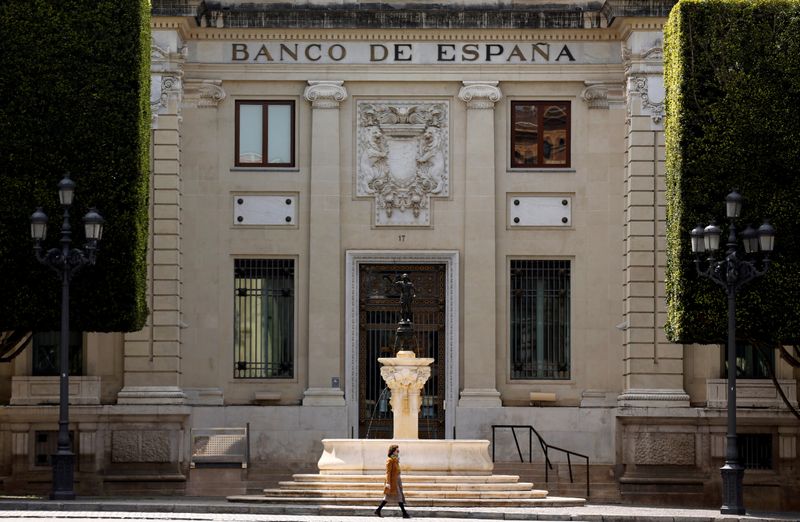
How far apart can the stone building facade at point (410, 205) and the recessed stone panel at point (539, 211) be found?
0.03 m

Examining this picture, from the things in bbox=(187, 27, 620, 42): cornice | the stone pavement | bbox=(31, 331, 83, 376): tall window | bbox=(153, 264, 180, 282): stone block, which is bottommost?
the stone pavement

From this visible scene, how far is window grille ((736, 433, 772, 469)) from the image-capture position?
42094 mm

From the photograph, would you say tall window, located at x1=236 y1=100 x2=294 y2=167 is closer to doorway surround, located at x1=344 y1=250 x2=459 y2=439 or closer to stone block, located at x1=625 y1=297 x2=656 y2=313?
doorway surround, located at x1=344 y1=250 x2=459 y2=439

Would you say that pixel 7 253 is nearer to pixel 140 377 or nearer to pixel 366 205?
pixel 140 377

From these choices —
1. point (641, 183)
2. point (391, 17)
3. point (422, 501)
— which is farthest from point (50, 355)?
point (641, 183)

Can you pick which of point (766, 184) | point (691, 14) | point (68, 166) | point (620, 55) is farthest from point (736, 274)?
point (68, 166)

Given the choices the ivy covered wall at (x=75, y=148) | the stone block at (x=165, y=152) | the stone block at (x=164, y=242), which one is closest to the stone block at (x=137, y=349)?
the stone block at (x=164, y=242)

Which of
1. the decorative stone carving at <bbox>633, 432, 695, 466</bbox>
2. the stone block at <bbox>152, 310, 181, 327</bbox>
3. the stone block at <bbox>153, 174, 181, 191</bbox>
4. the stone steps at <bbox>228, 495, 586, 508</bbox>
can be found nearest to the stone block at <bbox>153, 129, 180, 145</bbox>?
the stone block at <bbox>153, 174, 181, 191</bbox>

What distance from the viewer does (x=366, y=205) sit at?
43.6 metres

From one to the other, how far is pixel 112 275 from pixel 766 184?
12.6m

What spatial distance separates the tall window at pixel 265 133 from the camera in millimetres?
43719

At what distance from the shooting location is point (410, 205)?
43.5 m

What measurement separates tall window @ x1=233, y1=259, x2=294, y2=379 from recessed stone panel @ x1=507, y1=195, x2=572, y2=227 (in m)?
5.18

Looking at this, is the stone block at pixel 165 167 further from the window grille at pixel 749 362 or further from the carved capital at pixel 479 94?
the window grille at pixel 749 362
